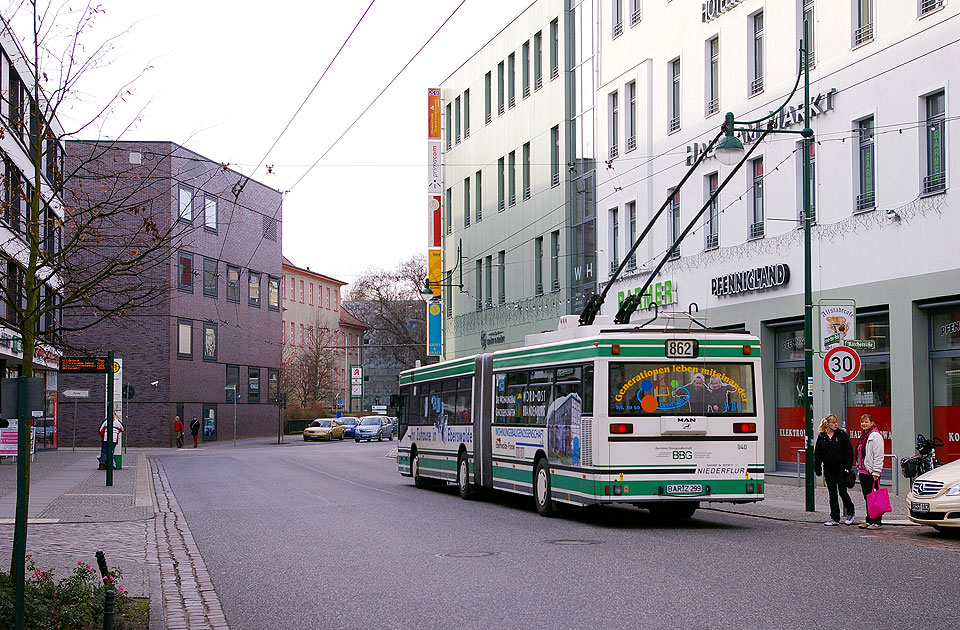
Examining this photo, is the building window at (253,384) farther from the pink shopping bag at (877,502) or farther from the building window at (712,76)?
the pink shopping bag at (877,502)

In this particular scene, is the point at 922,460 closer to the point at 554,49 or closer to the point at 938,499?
the point at 938,499

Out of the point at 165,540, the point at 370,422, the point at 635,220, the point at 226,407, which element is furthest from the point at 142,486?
the point at 370,422

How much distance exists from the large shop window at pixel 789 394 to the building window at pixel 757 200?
2.44 m

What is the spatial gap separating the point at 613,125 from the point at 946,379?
17134mm

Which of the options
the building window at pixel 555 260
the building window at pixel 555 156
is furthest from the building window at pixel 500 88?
the building window at pixel 555 260

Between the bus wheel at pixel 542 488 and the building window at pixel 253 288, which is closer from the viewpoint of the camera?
the bus wheel at pixel 542 488

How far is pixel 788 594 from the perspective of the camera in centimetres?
1070

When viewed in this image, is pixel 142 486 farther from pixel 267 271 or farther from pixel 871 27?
pixel 267 271

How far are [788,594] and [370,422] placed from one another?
67.6 meters

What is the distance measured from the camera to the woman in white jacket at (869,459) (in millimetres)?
17672

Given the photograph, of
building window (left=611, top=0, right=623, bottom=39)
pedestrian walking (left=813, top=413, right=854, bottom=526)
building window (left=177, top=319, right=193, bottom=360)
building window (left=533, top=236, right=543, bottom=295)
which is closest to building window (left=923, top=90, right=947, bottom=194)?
pedestrian walking (left=813, top=413, right=854, bottom=526)

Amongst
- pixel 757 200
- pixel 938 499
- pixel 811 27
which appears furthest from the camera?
pixel 757 200

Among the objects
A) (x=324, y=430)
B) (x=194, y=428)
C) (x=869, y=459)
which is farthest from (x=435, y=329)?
(x=869, y=459)

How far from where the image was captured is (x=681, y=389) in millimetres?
18188
